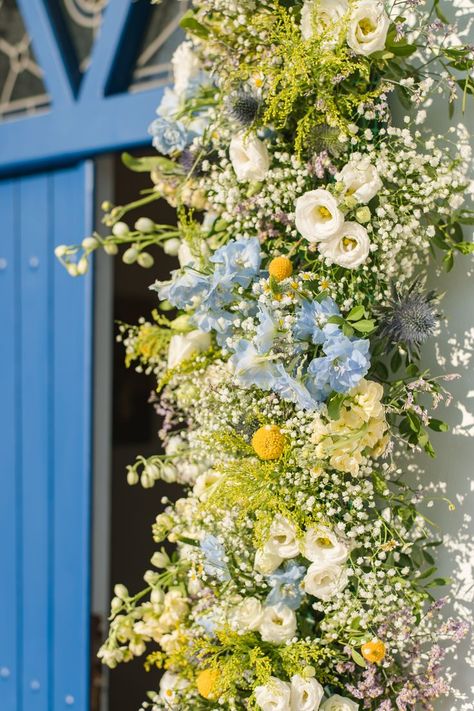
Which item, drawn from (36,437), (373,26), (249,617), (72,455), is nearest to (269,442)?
(249,617)

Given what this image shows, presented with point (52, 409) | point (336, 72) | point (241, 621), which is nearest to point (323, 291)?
point (336, 72)

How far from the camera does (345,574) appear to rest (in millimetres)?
1328

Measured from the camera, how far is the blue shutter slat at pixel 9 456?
2.10 m

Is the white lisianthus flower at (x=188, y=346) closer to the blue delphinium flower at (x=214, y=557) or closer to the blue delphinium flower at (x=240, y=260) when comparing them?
the blue delphinium flower at (x=240, y=260)

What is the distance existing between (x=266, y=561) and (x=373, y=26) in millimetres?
870

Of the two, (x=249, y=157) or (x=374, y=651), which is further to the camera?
(x=249, y=157)

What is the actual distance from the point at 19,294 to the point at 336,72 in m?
1.13

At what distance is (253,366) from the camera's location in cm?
131

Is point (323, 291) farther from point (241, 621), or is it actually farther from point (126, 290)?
point (126, 290)

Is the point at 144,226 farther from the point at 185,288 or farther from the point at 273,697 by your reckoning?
the point at 273,697

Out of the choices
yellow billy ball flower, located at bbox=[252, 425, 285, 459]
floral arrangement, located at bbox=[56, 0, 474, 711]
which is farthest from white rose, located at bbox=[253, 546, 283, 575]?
yellow billy ball flower, located at bbox=[252, 425, 285, 459]

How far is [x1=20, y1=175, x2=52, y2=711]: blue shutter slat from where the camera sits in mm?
2043

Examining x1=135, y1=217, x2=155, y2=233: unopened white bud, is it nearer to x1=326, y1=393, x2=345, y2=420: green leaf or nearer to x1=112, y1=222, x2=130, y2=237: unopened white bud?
x1=112, y1=222, x2=130, y2=237: unopened white bud

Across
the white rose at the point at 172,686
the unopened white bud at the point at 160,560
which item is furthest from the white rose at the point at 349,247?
the white rose at the point at 172,686
